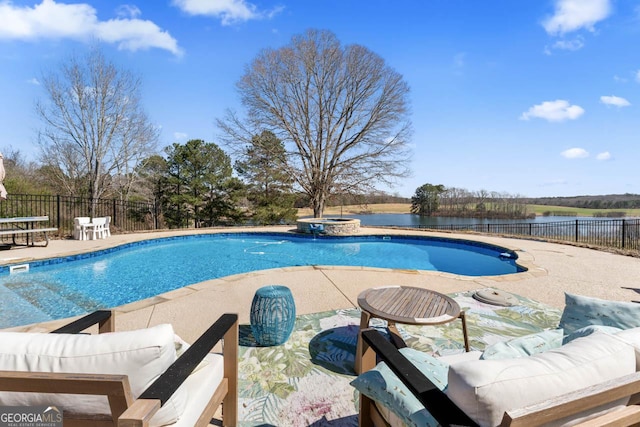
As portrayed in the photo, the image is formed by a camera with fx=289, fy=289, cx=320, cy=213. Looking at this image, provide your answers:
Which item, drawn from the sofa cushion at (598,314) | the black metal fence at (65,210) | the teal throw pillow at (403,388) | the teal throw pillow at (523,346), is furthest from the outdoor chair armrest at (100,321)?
the black metal fence at (65,210)

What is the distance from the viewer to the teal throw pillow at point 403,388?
45.0 inches

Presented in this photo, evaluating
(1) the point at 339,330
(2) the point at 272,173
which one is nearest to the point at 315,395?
(1) the point at 339,330

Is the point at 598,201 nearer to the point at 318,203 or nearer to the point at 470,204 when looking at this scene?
the point at 470,204

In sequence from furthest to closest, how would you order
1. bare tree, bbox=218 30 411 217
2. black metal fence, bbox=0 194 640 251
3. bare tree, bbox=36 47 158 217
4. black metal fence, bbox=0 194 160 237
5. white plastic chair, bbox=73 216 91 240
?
bare tree, bbox=218 30 411 217 → bare tree, bbox=36 47 158 217 → black metal fence, bbox=0 194 160 237 → black metal fence, bbox=0 194 640 251 → white plastic chair, bbox=73 216 91 240

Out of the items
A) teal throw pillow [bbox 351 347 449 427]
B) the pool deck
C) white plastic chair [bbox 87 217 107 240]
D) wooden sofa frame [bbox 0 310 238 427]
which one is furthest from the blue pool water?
teal throw pillow [bbox 351 347 449 427]

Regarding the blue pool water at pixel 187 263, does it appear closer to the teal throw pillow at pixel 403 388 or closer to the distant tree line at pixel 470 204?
the teal throw pillow at pixel 403 388

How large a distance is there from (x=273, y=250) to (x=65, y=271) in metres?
5.18

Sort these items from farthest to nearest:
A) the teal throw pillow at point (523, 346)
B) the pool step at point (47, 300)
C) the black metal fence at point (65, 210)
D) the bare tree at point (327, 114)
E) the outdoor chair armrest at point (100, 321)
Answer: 1. the bare tree at point (327, 114)
2. the black metal fence at point (65, 210)
3. the pool step at point (47, 300)
4. the outdoor chair armrest at point (100, 321)
5. the teal throw pillow at point (523, 346)

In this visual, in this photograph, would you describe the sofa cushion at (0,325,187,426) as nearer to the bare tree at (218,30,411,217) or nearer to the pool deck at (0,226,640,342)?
the pool deck at (0,226,640,342)

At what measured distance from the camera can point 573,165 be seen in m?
18.1

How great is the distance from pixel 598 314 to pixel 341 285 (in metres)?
3.22

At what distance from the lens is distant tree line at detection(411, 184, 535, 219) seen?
21.5 m

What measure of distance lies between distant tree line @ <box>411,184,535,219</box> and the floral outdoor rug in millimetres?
20733

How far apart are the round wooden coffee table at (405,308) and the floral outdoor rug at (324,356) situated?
1.04 feet
